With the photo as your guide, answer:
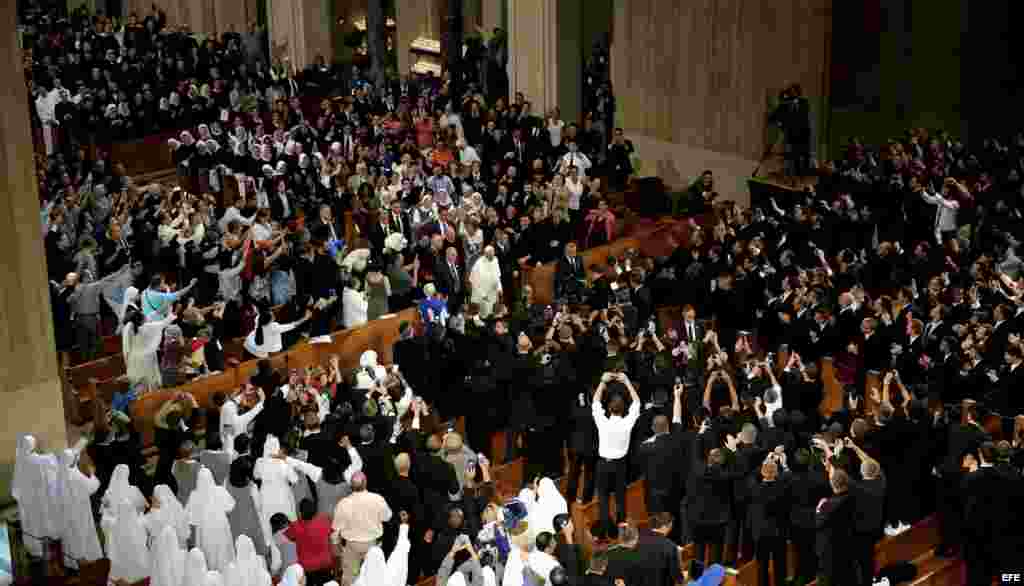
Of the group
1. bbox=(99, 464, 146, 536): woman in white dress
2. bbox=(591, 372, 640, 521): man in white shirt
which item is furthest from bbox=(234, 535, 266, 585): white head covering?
bbox=(591, 372, 640, 521): man in white shirt

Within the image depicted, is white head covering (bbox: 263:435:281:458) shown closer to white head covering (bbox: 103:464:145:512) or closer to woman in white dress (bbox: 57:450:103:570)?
white head covering (bbox: 103:464:145:512)

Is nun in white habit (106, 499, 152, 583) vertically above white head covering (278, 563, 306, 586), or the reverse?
white head covering (278, 563, 306, 586)

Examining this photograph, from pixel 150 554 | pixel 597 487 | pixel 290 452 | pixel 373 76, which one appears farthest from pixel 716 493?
pixel 373 76

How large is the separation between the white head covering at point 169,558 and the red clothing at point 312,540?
92 cm

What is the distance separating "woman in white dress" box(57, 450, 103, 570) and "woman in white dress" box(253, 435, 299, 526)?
63.2 inches

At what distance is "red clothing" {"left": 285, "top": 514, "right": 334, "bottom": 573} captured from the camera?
454 inches

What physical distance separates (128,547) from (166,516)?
19.4 inches

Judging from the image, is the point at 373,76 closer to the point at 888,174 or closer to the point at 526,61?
the point at 526,61

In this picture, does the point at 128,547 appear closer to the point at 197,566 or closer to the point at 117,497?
the point at 117,497

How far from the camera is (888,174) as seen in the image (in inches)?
762

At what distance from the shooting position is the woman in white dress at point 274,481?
12.3m

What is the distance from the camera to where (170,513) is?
12141 millimetres

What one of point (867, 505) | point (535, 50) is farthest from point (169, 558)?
point (535, 50)

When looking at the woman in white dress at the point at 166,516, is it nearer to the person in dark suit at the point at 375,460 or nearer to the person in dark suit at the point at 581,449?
the person in dark suit at the point at 375,460
